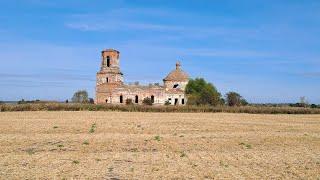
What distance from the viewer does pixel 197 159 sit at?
1923 cm

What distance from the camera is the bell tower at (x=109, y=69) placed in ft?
345

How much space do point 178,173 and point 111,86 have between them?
296 feet

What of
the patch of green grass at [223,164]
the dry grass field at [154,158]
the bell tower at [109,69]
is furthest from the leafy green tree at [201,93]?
the patch of green grass at [223,164]

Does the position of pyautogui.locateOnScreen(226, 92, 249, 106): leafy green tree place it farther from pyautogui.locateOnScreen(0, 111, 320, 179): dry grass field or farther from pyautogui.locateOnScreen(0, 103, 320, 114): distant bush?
pyautogui.locateOnScreen(0, 111, 320, 179): dry grass field

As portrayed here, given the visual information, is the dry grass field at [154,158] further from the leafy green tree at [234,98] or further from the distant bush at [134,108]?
the leafy green tree at [234,98]

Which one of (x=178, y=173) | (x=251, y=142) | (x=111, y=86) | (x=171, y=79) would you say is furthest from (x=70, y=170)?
(x=171, y=79)

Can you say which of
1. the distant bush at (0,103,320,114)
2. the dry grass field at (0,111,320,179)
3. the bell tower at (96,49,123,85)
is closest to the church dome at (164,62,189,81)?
the bell tower at (96,49,123,85)

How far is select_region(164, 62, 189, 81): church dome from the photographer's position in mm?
115438

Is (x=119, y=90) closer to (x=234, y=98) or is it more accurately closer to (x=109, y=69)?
(x=109, y=69)

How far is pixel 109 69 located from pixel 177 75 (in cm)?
1898

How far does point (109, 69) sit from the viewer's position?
106 metres

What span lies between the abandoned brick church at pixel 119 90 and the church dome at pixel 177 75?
4.84 m

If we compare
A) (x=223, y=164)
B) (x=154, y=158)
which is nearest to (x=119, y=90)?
(x=154, y=158)

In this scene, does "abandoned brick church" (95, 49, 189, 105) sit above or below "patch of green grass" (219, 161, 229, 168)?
above
